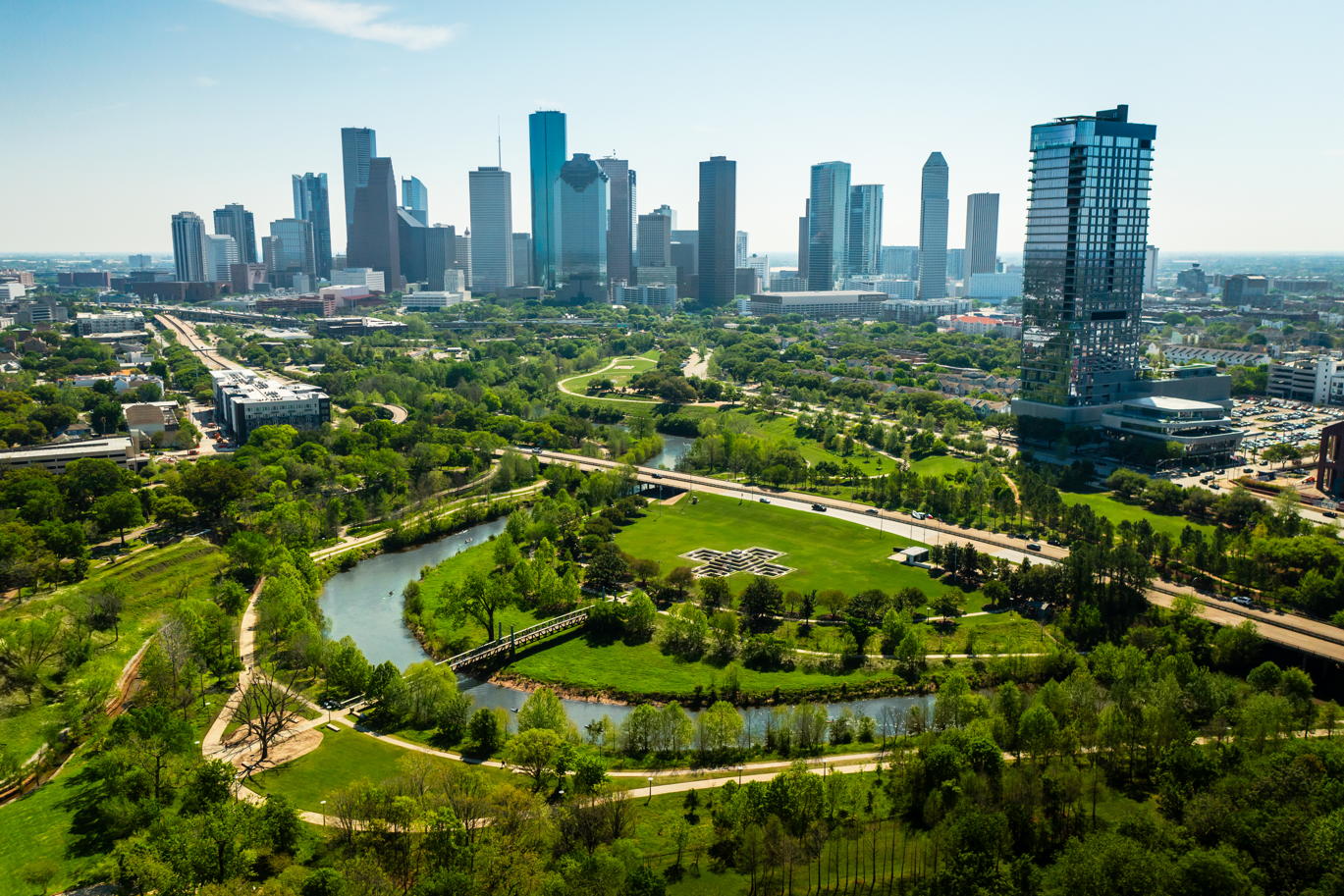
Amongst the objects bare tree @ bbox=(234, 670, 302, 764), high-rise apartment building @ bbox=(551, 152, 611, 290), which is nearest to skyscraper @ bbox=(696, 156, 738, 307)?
high-rise apartment building @ bbox=(551, 152, 611, 290)

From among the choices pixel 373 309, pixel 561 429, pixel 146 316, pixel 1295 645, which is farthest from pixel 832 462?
pixel 146 316

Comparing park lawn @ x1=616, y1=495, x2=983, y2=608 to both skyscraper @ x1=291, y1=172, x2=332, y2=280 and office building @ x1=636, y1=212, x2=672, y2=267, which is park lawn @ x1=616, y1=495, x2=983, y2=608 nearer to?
office building @ x1=636, y1=212, x2=672, y2=267

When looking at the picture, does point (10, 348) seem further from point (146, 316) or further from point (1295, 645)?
point (1295, 645)

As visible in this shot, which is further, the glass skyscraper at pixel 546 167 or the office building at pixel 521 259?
the office building at pixel 521 259

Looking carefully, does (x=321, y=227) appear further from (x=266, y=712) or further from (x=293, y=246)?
(x=266, y=712)

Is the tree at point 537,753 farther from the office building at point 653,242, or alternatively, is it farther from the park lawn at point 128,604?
the office building at point 653,242

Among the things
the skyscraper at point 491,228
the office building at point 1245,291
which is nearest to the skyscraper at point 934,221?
the office building at point 1245,291

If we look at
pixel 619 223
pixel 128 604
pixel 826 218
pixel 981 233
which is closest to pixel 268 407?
pixel 128 604
